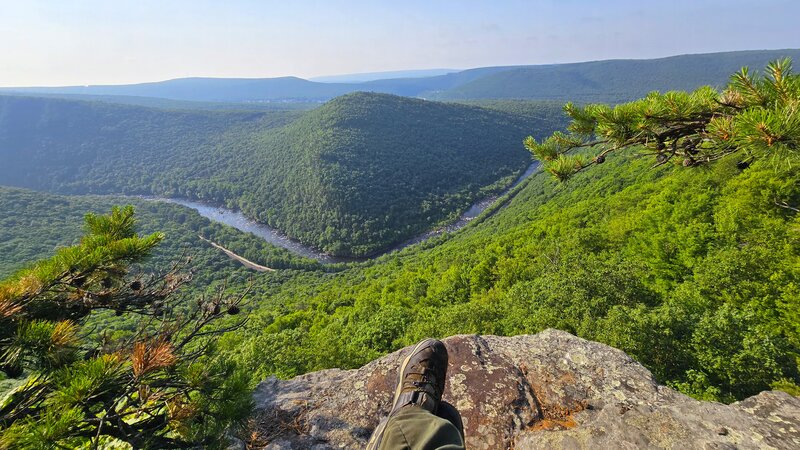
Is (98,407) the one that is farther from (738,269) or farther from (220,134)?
(220,134)

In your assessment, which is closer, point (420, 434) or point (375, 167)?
point (420, 434)

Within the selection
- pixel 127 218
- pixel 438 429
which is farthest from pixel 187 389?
pixel 438 429

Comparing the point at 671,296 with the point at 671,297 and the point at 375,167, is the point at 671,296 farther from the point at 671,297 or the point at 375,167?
the point at 375,167

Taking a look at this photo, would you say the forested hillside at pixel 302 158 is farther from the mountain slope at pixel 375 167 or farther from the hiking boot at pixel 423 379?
the hiking boot at pixel 423 379

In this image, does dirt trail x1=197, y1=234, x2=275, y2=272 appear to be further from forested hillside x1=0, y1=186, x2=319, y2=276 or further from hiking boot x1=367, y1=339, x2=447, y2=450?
hiking boot x1=367, y1=339, x2=447, y2=450

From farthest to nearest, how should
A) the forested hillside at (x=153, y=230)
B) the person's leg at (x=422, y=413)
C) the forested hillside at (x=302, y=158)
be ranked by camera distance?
the forested hillside at (x=302, y=158) → the forested hillside at (x=153, y=230) → the person's leg at (x=422, y=413)

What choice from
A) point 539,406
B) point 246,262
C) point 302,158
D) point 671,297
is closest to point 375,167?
point 302,158

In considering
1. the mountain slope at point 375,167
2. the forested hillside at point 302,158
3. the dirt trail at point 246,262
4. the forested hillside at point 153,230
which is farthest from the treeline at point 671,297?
the forested hillside at point 302,158
